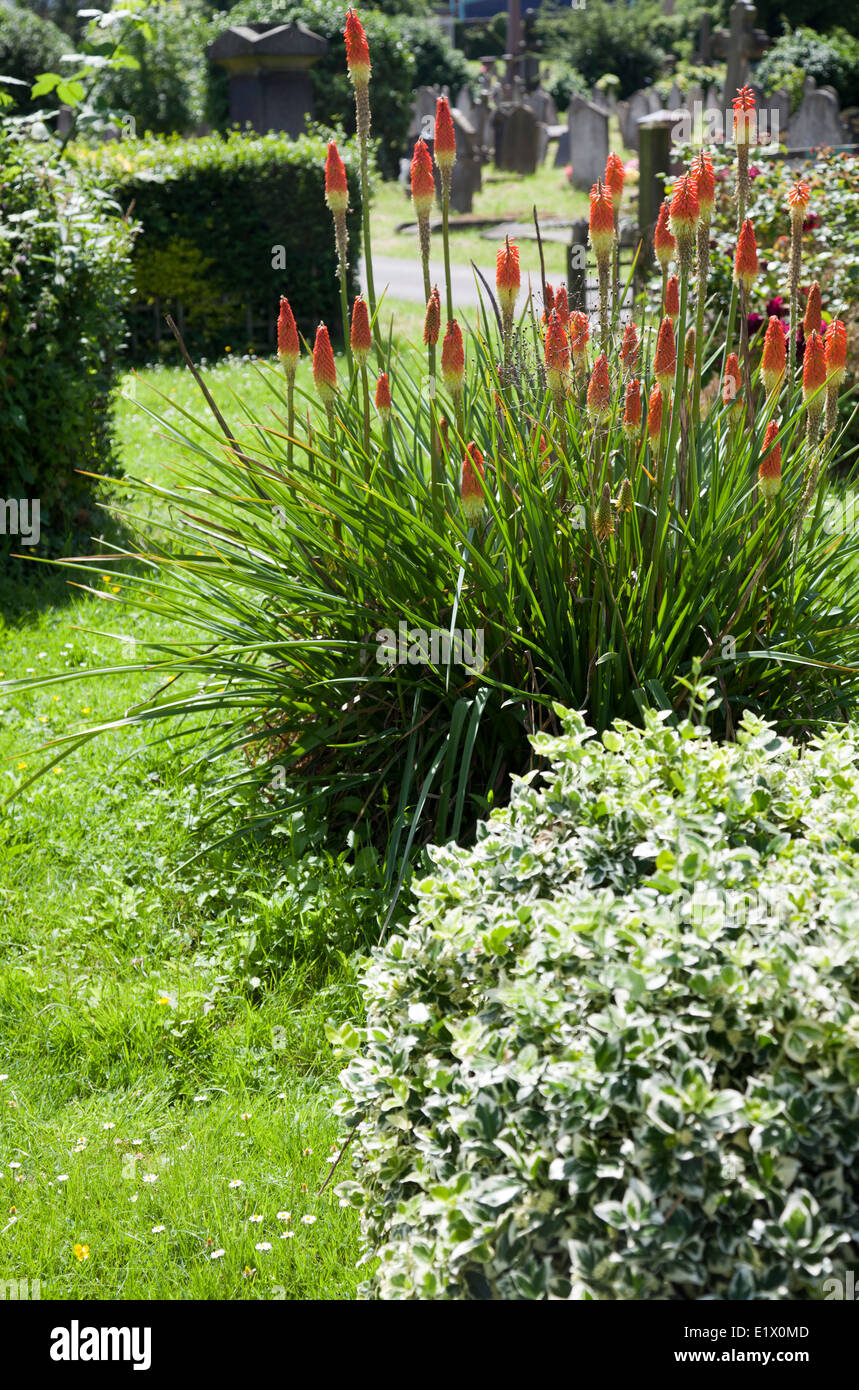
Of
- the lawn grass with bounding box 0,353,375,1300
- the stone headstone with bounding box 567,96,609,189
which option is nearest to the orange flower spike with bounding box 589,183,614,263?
the lawn grass with bounding box 0,353,375,1300

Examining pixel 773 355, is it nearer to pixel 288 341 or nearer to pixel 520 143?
pixel 288 341

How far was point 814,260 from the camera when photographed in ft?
24.9

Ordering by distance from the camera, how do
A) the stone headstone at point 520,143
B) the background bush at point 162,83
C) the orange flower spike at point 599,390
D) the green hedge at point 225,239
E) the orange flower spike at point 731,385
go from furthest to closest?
the stone headstone at point 520,143
the background bush at point 162,83
the green hedge at point 225,239
the orange flower spike at point 731,385
the orange flower spike at point 599,390

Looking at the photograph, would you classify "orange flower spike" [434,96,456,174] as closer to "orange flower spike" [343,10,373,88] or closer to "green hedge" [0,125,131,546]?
"orange flower spike" [343,10,373,88]

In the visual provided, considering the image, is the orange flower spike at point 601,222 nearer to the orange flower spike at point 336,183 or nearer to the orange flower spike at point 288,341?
the orange flower spike at point 336,183

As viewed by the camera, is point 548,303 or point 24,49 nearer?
point 548,303

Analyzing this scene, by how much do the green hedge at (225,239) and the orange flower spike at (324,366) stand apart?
8340mm

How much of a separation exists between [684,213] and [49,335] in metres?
4.21

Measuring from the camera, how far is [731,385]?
344cm

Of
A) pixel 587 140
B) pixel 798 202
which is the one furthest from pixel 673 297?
pixel 587 140

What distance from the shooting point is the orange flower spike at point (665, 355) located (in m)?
2.78

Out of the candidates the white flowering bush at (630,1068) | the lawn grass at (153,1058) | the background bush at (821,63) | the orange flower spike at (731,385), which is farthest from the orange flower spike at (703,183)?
the background bush at (821,63)

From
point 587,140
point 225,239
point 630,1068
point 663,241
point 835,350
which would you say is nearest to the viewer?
point 630,1068
